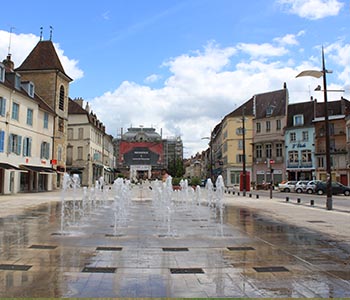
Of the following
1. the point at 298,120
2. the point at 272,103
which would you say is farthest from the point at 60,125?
the point at 272,103

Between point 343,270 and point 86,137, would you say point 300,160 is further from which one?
point 343,270

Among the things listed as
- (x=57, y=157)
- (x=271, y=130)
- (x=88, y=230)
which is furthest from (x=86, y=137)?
(x=88, y=230)

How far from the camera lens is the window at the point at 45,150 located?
138 feet

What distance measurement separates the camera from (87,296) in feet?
17.0

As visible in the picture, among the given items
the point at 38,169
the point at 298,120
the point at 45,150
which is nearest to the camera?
the point at 38,169

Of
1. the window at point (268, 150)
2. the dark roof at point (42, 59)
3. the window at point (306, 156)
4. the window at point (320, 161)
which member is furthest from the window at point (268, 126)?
the dark roof at point (42, 59)

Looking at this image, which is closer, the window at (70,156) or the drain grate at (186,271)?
the drain grate at (186,271)

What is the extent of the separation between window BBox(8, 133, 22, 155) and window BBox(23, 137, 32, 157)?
44.7 inches

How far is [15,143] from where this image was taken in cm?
3553

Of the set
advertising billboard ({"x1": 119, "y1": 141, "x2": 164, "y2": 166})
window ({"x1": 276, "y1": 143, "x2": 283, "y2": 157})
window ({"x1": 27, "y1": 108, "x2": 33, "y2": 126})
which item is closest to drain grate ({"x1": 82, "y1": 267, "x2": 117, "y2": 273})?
window ({"x1": 27, "y1": 108, "x2": 33, "y2": 126})

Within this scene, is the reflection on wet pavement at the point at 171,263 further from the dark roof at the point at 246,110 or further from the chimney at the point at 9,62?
the dark roof at the point at 246,110

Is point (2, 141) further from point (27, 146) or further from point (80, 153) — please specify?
point (80, 153)

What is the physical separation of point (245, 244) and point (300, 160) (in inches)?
2130

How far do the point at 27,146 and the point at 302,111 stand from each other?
141 ft
